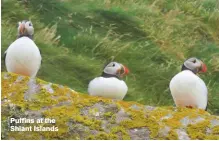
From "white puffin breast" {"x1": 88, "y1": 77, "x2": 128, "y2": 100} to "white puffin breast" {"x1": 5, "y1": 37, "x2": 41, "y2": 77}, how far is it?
2.02ft

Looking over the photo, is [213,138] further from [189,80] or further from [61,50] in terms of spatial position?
[61,50]

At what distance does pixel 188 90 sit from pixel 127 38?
4.09 m

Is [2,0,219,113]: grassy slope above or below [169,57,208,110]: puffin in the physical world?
above

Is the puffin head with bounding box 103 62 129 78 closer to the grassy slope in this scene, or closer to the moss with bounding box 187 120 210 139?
the moss with bounding box 187 120 210 139

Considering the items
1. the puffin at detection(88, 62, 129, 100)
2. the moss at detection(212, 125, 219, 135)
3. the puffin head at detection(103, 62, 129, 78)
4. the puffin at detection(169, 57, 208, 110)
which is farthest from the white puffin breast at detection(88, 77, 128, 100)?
the moss at detection(212, 125, 219, 135)

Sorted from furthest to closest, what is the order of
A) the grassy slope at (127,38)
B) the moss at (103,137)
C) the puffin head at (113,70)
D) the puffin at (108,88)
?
the grassy slope at (127,38) → the puffin head at (113,70) → the puffin at (108,88) → the moss at (103,137)

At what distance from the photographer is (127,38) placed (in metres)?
10.9

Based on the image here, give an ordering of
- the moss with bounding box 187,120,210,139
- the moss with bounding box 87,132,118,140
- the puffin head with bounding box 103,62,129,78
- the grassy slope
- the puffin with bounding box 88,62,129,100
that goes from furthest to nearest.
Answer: the grassy slope
the puffin head with bounding box 103,62,129,78
the puffin with bounding box 88,62,129,100
the moss with bounding box 187,120,210,139
the moss with bounding box 87,132,118,140

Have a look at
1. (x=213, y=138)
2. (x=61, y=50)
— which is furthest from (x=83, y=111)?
(x=61, y=50)

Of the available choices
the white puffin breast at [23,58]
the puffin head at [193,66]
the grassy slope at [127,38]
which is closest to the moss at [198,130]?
the puffin head at [193,66]

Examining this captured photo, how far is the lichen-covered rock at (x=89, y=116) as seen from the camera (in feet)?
19.2

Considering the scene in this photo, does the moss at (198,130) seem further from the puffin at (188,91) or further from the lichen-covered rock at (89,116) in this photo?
the puffin at (188,91)

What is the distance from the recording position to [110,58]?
1001cm

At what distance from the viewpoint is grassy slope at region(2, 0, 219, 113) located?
30.8ft
